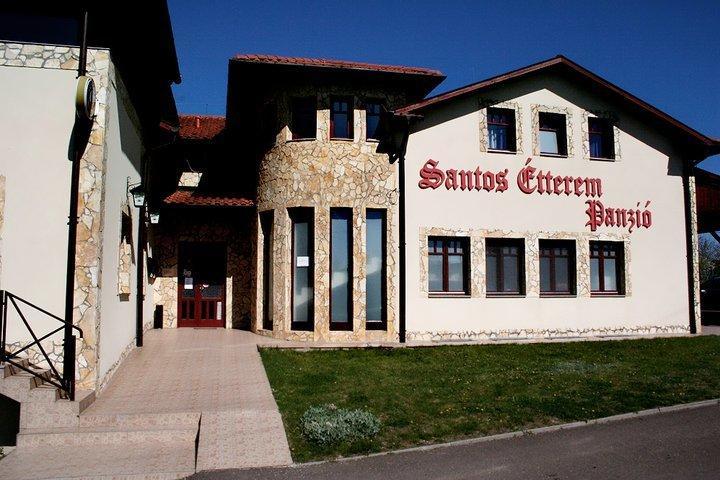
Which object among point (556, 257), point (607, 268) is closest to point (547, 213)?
point (556, 257)

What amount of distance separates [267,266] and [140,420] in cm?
775

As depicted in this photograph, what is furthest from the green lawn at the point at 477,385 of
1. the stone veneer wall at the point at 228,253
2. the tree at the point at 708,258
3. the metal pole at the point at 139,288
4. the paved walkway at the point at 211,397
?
the tree at the point at 708,258

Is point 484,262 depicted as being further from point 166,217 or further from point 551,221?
point 166,217

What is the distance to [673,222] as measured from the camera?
15.8 metres

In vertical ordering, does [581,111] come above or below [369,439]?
above

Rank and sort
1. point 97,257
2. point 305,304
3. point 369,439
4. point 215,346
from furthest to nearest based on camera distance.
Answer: point 305,304 < point 215,346 < point 97,257 < point 369,439

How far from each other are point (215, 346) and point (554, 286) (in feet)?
28.2

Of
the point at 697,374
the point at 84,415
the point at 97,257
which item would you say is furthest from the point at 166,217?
the point at 697,374

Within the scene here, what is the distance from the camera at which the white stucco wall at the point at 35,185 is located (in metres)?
7.82

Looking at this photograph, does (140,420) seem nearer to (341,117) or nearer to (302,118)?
(302,118)

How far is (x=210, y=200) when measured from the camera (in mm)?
15125

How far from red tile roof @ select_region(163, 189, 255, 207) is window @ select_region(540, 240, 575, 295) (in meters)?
7.74

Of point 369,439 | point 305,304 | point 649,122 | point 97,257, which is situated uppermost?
point 649,122

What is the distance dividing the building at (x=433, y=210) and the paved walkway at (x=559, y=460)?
715 cm
